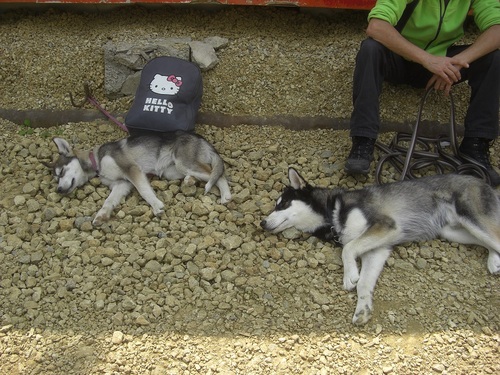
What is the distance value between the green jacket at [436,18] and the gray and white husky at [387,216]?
122cm

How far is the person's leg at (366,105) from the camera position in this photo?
4.05 meters

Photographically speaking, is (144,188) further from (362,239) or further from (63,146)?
(362,239)

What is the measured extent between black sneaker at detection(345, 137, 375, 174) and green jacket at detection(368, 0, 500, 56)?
0.95 metres

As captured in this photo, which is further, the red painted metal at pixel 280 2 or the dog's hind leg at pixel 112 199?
the red painted metal at pixel 280 2

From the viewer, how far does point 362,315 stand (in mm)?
3098

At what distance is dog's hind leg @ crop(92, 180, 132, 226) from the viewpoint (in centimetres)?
387

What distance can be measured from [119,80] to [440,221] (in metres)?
3.32

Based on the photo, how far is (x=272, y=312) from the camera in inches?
124

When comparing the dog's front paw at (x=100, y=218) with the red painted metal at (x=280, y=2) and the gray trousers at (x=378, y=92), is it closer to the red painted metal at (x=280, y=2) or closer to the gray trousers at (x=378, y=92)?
the gray trousers at (x=378, y=92)

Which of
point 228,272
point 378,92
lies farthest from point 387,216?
point 228,272

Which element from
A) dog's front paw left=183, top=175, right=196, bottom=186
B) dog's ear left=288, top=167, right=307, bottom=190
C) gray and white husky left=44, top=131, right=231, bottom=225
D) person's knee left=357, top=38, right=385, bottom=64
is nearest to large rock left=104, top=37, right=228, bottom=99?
gray and white husky left=44, top=131, right=231, bottom=225

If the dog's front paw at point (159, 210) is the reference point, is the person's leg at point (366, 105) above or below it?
above

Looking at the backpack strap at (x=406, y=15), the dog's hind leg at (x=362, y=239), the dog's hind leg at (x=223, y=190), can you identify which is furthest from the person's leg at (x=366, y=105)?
the dog's hind leg at (x=223, y=190)

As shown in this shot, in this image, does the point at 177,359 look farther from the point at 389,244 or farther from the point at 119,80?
the point at 119,80
